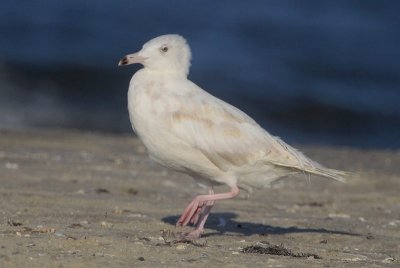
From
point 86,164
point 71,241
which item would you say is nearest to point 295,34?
point 86,164

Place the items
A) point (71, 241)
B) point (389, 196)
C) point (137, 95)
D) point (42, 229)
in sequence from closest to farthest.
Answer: point (71, 241) < point (42, 229) < point (137, 95) < point (389, 196)

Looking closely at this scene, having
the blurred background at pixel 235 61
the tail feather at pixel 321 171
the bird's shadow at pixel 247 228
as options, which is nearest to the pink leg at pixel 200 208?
the bird's shadow at pixel 247 228

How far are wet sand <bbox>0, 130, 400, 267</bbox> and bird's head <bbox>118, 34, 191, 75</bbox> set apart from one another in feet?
3.82

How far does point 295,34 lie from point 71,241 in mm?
20369

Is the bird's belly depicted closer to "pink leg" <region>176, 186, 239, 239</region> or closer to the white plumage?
the white plumage

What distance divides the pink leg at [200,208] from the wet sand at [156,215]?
0.31ft

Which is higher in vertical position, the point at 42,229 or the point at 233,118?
the point at 233,118

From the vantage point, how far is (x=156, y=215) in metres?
8.63

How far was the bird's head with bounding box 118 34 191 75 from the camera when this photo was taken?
8133 millimetres

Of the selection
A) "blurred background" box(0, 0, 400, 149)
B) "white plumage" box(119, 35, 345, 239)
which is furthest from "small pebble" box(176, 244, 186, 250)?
"blurred background" box(0, 0, 400, 149)

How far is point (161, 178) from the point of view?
422 inches

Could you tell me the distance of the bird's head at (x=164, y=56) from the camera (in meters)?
8.13

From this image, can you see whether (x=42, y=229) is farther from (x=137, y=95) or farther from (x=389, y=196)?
(x=389, y=196)

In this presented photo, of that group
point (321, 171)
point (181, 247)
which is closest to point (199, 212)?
point (321, 171)
